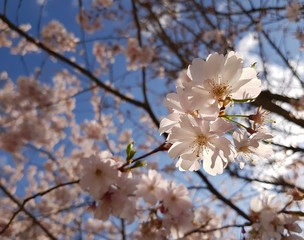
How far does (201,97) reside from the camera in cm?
130

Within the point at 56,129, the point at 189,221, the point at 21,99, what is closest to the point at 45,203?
the point at 56,129

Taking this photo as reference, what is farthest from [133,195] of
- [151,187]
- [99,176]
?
[151,187]

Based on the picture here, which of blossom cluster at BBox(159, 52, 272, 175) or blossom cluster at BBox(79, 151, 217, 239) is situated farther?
blossom cluster at BBox(79, 151, 217, 239)

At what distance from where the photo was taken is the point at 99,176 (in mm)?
2332

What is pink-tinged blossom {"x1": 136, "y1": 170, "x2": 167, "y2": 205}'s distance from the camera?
2883mm

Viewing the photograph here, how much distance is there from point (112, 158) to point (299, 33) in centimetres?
402

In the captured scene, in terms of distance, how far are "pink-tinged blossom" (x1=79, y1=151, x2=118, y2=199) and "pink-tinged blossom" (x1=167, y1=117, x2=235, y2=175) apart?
90 centimetres

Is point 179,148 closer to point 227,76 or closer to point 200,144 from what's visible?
point 200,144

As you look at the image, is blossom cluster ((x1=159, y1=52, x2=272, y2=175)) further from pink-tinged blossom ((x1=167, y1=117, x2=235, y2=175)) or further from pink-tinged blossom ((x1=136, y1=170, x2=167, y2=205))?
pink-tinged blossom ((x1=136, y1=170, x2=167, y2=205))

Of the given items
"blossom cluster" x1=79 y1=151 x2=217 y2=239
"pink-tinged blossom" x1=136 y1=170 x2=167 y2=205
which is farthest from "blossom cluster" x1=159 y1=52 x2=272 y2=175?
"pink-tinged blossom" x1=136 y1=170 x2=167 y2=205

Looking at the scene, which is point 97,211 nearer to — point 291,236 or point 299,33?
point 291,236

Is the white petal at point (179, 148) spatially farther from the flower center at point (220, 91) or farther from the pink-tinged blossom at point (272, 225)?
the pink-tinged blossom at point (272, 225)

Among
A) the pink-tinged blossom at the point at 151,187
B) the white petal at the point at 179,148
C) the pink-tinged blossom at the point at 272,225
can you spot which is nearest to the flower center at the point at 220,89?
the white petal at the point at 179,148

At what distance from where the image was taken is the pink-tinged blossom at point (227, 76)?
4.47 ft
